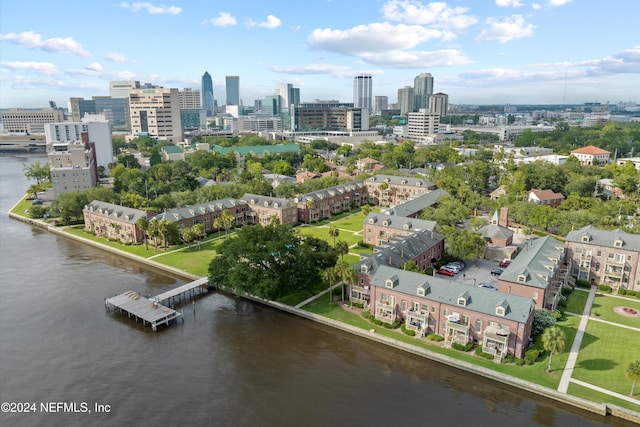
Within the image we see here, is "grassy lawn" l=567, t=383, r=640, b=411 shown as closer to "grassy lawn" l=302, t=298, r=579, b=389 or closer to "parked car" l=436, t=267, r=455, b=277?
"grassy lawn" l=302, t=298, r=579, b=389

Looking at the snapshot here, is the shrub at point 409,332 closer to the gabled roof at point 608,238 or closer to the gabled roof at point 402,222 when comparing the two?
the gabled roof at point 402,222

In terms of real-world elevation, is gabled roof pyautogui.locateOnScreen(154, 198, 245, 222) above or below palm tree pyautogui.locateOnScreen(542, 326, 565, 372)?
above

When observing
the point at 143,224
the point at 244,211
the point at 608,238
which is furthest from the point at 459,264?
the point at 143,224

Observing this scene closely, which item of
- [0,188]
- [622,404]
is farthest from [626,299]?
[0,188]

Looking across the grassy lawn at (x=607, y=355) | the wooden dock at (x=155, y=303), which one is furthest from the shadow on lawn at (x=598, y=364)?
the wooden dock at (x=155, y=303)

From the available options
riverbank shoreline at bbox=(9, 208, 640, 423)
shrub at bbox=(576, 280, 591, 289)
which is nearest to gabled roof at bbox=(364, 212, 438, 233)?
shrub at bbox=(576, 280, 591, 289)
